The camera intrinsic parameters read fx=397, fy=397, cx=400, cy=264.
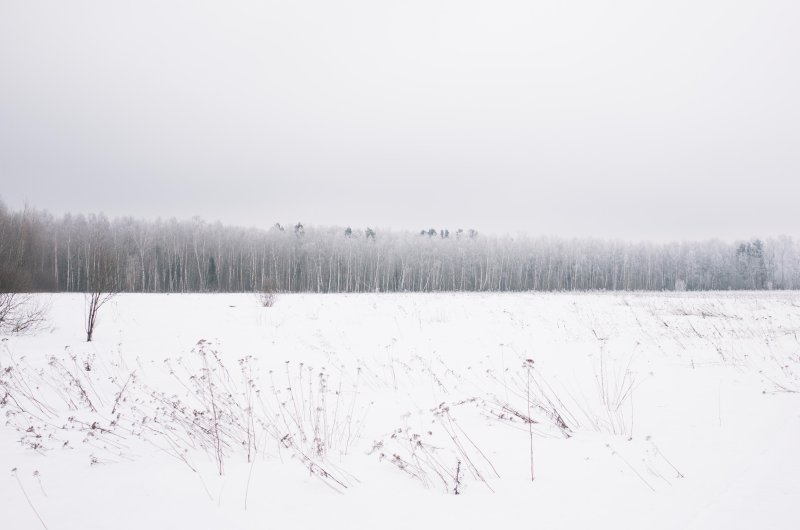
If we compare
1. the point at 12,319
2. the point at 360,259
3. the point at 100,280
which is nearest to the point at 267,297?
the point at 100,280

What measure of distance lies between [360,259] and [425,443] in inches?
2209

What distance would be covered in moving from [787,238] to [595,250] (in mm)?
40631

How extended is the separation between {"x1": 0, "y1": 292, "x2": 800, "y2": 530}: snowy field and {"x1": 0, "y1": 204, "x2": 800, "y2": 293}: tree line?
121ft

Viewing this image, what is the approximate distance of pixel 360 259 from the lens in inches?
2371

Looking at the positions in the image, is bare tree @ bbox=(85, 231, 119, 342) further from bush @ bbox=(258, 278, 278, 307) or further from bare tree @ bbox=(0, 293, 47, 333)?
bush @ bbox=(258, 278, 278, 307)

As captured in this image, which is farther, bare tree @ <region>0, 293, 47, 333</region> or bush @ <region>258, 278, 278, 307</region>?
bush @ <region>258, 278, 278, 307</region>

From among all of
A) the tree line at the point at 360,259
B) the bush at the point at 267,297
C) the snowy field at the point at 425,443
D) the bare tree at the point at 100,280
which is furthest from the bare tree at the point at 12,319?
the tree line at the point at 360,259

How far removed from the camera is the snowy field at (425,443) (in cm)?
302

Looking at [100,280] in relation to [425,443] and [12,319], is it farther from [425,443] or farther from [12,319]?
[425,443]

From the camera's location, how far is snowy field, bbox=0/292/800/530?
9.90ft

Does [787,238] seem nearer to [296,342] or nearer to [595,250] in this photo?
[595,250]

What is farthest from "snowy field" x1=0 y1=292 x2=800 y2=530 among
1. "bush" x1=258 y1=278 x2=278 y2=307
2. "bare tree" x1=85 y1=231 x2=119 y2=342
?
"bush" x1=258 y1=278 x2=278 y2=307

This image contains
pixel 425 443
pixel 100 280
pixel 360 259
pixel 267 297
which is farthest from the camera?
pixel 360 259

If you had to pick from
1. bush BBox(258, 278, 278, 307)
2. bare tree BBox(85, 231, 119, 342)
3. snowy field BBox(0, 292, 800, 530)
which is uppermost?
bare tree BBox(85, 231, 119, 342)
